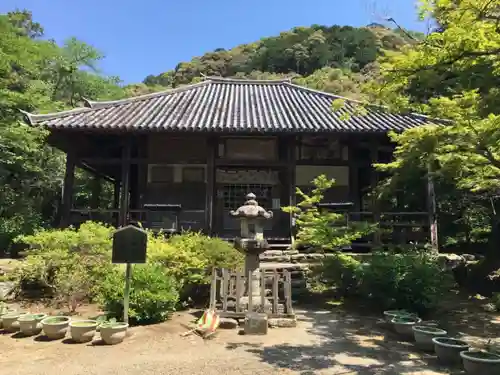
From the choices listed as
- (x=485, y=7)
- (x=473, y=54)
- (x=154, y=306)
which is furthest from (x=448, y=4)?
(x=154, y=306)

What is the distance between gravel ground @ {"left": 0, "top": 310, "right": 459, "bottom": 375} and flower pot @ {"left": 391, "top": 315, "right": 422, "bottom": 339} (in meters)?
0.33

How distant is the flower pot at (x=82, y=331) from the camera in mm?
6598

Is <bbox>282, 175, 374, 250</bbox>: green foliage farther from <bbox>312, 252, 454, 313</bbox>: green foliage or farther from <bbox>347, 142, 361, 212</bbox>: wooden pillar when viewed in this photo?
<bbox>347, 142, 361, 212</bbox>: wooden pillar

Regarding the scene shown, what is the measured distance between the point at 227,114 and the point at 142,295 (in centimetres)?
942

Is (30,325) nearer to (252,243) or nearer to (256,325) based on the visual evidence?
(256,325)

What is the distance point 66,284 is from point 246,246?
4128mm

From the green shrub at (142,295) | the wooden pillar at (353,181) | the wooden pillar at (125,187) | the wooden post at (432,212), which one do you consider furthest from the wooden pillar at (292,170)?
the green shrub at (142,295)

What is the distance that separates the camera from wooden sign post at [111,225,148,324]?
7.24 m

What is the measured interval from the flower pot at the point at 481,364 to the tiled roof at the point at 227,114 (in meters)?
7.52

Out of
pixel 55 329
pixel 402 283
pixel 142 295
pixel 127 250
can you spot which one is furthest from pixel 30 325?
pixel 402 283

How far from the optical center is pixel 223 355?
6027 millimetres

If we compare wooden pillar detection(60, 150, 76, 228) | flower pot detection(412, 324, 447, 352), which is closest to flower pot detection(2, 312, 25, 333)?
wooden pillar detection(60, 150, 76, 228)

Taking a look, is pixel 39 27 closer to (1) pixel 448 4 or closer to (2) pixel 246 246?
(2) pixel 246 246

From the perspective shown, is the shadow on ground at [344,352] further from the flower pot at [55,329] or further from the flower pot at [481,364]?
the flower pot at [55,329]
